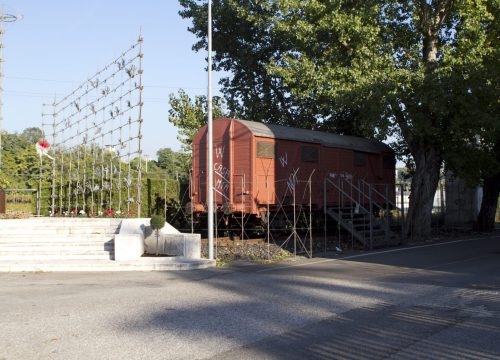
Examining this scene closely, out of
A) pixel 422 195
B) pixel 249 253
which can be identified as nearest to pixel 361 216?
pixel 422 195

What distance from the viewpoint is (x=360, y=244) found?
1978cm

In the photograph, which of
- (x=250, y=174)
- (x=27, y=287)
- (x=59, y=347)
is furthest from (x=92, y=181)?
(x=59, y=347)

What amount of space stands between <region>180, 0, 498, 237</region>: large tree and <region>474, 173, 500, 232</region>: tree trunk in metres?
4.55

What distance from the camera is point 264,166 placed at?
19562mm

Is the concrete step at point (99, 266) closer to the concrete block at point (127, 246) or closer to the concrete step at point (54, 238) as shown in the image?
the concrete block at point (127, 246)

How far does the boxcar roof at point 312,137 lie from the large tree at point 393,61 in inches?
42.6

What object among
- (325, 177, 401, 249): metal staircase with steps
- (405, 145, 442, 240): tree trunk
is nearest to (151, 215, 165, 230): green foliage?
(325, 177, 401, 249): metal staircase with steps

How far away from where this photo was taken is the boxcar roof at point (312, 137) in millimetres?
19891

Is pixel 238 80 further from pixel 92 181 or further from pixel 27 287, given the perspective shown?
pixel 27 287

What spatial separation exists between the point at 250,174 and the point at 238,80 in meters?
12.2

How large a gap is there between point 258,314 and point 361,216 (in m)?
15.0

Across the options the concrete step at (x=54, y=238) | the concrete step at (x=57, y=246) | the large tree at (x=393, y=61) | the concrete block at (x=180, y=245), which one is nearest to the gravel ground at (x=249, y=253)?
the concrete block at (x=180, y=245)

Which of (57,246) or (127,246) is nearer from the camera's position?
(127,246)

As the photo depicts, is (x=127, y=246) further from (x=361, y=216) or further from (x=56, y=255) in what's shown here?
(x=361, y=216)
